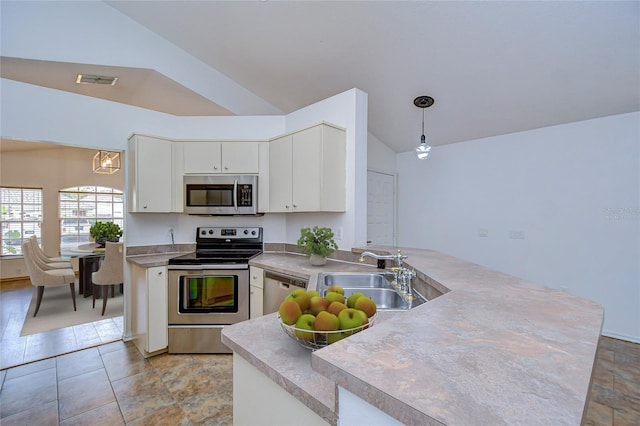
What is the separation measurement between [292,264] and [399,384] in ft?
6.94

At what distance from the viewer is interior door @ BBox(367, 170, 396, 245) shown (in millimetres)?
4488

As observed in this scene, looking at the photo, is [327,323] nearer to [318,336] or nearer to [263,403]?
[318,336]

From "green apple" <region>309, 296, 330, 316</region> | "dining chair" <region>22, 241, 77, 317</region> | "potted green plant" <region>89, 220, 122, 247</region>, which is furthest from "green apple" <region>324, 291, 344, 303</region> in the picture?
"potted green plant" <region>89, 220, 122, 247</region>

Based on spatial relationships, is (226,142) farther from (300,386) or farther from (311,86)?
(300,386)

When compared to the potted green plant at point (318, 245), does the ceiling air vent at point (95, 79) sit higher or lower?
higher

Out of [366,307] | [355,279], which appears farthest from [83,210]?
[366,307]

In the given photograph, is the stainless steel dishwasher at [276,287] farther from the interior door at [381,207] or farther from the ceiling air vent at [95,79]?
the ceiling air vent at [95,79]

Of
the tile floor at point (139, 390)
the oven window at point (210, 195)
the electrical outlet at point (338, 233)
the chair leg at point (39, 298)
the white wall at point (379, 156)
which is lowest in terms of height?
the tile floor at point (139, 390)

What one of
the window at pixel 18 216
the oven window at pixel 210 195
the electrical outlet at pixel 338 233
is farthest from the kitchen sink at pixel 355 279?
the window at pixel 18 216

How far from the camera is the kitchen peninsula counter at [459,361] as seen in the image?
448 mm

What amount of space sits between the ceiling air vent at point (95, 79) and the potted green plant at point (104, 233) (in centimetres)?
238

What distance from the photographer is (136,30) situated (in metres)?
3.15

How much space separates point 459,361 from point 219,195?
290 cm

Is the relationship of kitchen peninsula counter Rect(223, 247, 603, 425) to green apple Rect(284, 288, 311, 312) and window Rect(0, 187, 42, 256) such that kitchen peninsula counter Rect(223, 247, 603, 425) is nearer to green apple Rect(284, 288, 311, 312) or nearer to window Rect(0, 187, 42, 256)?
green apple Rect(284, 288, 311, 312)
